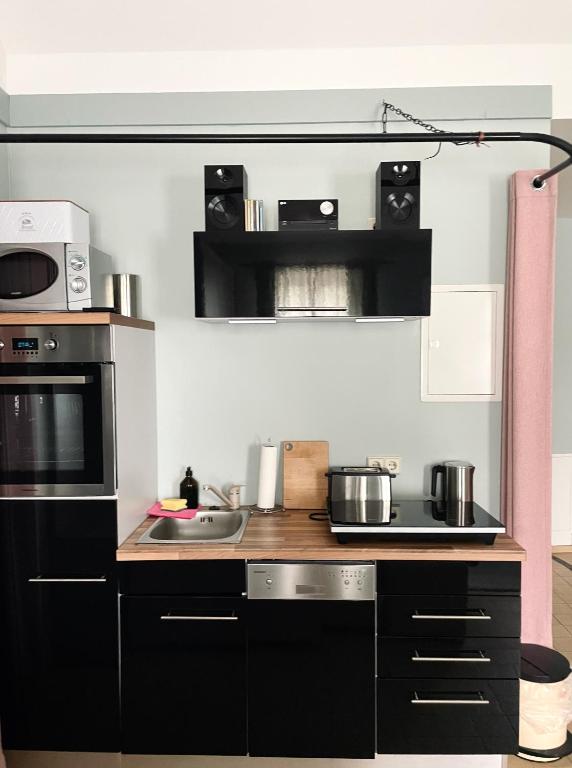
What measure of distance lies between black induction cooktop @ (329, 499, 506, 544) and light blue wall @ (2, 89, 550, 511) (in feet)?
1.45

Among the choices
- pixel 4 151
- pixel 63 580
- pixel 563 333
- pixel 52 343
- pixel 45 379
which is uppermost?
pixel 4 151

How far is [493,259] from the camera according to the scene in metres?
2.87

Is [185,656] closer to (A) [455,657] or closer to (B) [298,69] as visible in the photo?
(A) [455,657]

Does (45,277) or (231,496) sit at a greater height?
(45,277)

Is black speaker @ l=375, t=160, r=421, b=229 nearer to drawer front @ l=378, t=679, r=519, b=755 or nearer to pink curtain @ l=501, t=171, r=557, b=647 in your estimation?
pink curtain @ l=501, t=171, r=557, b=647

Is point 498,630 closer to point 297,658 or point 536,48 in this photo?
point 297,658

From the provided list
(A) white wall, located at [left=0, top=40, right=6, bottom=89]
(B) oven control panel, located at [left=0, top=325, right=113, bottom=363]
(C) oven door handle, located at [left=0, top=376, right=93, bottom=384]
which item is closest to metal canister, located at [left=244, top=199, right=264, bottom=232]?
(B) oven control panel, located at [left=0, top=325, right=113, bottom=363]

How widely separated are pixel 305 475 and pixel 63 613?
3.93 feet

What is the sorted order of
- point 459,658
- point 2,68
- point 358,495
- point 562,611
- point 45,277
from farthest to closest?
point 562,611, point 2,68, point 358,495, point 45,277, point 459,658

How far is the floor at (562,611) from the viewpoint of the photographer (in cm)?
262

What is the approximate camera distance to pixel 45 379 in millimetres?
2316

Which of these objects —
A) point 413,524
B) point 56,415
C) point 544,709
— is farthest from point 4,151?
point 544,709

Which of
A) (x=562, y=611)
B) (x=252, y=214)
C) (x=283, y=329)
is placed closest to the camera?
(x=252, y=214)

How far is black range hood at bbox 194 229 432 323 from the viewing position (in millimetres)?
2486
